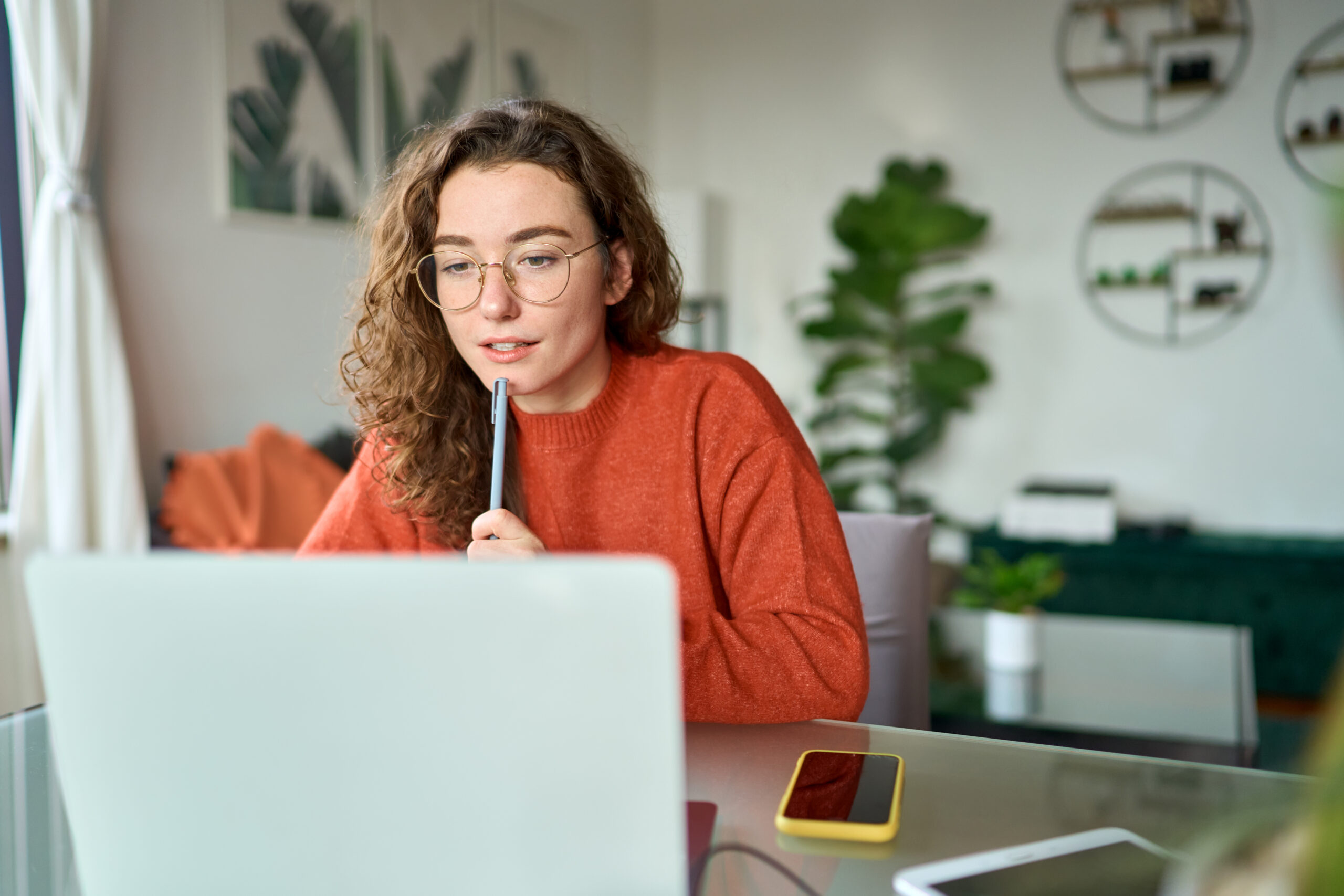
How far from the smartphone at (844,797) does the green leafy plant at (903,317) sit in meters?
3.35

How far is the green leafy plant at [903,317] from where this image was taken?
4012 mm

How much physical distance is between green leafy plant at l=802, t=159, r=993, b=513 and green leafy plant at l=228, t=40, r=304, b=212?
208 cm

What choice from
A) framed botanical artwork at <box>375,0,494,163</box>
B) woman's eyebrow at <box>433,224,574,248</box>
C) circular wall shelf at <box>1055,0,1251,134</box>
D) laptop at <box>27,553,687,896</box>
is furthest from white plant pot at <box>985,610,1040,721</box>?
circular wall shelf at <box>1055,0,1251,134</box>

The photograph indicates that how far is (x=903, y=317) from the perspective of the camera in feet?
13.7

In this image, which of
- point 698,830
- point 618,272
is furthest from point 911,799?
point 618,272

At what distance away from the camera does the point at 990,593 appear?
220 cm

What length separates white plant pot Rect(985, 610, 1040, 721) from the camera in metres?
2.07

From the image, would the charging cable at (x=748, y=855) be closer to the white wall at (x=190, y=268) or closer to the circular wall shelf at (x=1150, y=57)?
the white wall at (x=190, y=268)

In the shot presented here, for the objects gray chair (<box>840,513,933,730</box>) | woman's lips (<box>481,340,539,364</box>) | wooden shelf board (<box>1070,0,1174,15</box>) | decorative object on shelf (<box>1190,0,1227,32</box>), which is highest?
wooden shelf board (<box>1070,0,1174,15</box>)

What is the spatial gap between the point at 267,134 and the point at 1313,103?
3.53m

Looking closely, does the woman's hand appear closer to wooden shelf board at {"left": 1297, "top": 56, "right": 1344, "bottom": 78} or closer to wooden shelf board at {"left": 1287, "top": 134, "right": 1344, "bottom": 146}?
wooden shelf board at {"left": 1287, "top": 134, "right": 1344, "bottom": 146}

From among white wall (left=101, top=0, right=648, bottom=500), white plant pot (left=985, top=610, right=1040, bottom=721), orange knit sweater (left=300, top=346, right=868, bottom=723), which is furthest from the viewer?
white wall (left=101, top=0, right=648, bottom=500)

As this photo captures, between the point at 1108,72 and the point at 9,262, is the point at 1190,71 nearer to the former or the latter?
the point at 1108,72

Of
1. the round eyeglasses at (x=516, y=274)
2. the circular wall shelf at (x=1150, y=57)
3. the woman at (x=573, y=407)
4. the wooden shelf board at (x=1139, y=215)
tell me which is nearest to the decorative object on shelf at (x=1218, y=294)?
the wooden shelf board at (x=1139, y=215)
